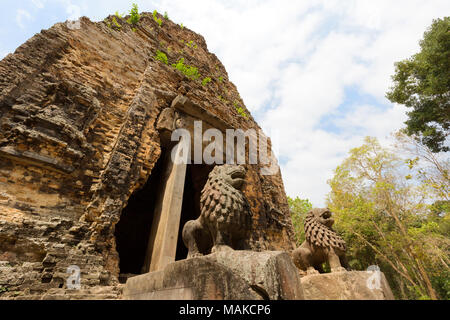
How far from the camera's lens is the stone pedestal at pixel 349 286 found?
226 cm

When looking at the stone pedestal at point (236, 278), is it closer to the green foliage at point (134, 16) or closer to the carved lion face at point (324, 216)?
the carved lion face at point (324, 216)

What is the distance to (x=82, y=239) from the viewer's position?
337 cm

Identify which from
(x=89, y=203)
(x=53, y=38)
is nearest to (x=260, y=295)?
(x=89, y=203)

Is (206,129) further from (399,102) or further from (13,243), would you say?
(399,102)

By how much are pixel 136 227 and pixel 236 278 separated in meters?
7.32

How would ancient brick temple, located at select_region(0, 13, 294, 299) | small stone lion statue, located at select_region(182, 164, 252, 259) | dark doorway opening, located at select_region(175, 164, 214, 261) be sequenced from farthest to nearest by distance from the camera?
dark doorway opening, located at select_region(175, 164, 214, 261) → ancient brick temple, located at select_region(0, 13, 294, 299) → small stone lion statue, located at select_region(182, 164, 252, 259)

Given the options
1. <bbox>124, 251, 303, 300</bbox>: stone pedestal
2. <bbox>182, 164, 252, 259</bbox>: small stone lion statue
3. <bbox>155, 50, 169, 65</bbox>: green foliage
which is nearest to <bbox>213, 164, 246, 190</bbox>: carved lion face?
<bbox>182, 164, 252, 259</bbox>: small stone lion statue

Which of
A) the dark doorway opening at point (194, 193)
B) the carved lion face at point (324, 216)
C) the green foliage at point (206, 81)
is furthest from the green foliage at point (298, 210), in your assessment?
the carved lion face at point (324, 216)

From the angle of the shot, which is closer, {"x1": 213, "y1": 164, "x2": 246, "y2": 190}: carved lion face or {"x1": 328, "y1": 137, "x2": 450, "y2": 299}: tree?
{"x1": 213, "y1": 164, "x2": 246, "y2": 190}: carved lion face

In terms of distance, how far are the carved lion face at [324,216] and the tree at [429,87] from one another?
9.71 metres

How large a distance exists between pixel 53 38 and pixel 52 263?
4.20m

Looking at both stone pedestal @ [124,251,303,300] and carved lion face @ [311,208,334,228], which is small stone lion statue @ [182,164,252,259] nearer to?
stone pedestal @ [124,251,303,300]

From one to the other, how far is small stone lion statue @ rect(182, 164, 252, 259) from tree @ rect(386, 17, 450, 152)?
11.0 metres

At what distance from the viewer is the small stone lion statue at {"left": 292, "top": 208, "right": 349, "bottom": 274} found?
3172mm
